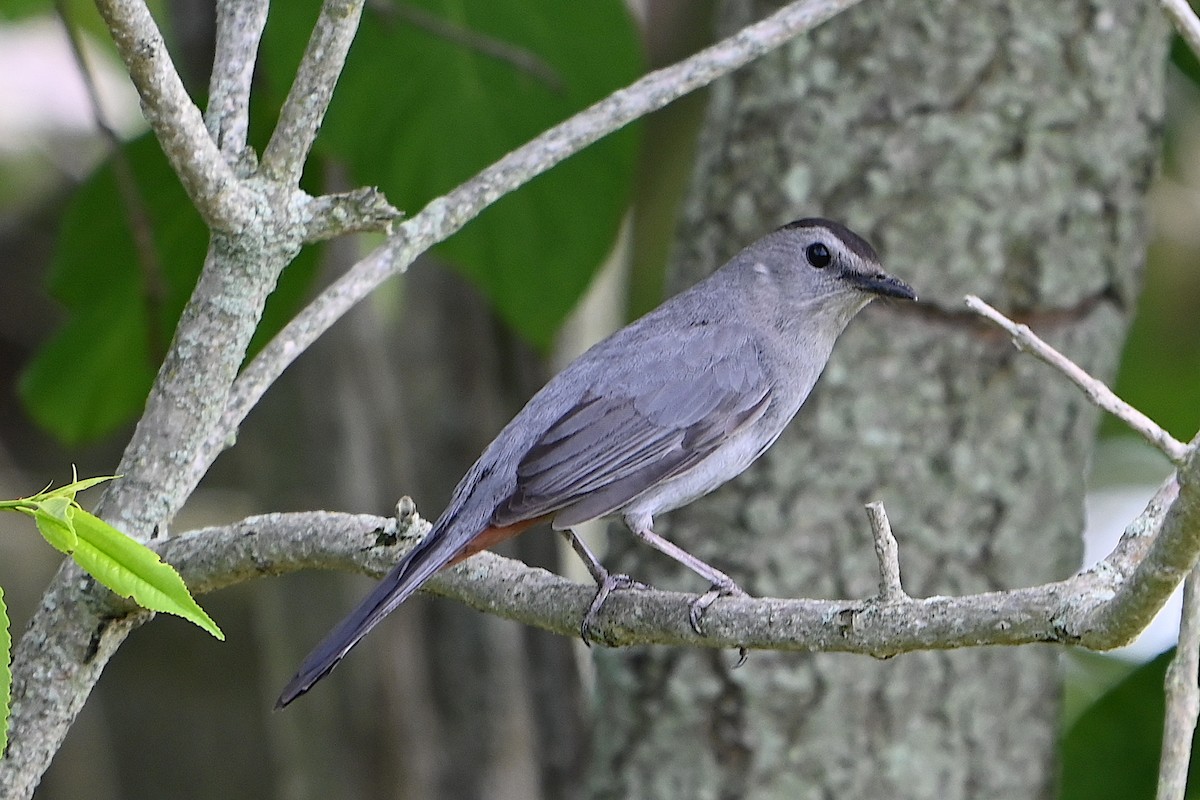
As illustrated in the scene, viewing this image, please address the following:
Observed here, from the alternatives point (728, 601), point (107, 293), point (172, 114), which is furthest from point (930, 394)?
point (107, 293)

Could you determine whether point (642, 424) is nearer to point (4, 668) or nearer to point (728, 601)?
point (728, 601)

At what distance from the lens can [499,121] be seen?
4.31 meters

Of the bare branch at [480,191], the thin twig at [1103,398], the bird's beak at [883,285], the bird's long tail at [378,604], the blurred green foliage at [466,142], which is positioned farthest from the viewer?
the blurred green foliage at [466,142]

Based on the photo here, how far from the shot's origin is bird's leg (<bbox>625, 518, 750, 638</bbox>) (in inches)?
99.6

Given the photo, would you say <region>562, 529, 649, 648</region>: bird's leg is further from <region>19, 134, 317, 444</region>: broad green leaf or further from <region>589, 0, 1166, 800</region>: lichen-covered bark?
<region>19, 134, 317, 444</region>: broad green leaf

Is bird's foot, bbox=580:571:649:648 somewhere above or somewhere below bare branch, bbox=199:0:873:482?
below

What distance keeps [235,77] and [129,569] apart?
3.52 ft

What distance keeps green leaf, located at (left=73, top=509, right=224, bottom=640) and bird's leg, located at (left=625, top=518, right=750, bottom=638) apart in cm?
89

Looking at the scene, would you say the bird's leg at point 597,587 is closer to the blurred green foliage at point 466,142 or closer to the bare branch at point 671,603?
the bare branch at point 671,603

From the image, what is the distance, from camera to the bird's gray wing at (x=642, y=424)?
327 centimetres

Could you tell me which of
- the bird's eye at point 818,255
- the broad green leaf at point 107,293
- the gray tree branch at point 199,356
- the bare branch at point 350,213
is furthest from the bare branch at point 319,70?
the broad green leaf at point 107,293

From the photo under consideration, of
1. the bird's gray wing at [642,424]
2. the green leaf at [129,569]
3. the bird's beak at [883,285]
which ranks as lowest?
the green leaf at [129,569]

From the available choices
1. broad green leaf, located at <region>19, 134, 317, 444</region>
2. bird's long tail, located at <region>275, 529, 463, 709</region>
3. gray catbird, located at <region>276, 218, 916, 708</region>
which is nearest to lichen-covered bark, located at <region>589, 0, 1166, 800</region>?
gray catbird, located at <region>276, 218, 916, 708</region>

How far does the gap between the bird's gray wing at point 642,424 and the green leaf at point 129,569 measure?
3.89ft
